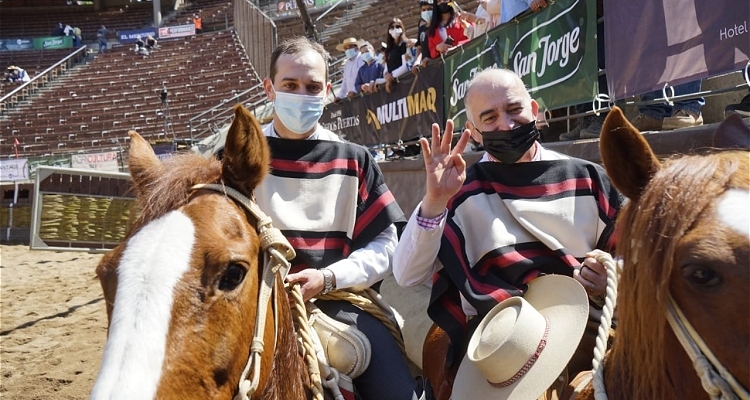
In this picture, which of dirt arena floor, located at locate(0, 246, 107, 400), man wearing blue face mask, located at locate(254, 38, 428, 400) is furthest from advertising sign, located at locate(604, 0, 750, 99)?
dirt arena floor, located at locate(0, 246, 107, 400)

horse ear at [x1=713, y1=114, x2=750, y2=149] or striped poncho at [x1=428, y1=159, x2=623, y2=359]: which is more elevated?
horse ear at [x1=713, y1=114, x2=750, y2=149]

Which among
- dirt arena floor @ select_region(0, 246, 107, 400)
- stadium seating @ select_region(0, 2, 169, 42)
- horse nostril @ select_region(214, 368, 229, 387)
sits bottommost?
dirt arena floor @ select_region(0, 246, 107, 400)

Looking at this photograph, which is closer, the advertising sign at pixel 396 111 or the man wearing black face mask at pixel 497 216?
the man wearing black face mask at pixel 497 216

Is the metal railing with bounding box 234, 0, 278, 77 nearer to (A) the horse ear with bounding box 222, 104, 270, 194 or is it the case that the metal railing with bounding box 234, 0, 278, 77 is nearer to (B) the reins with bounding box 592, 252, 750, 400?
(A) the horse ear with bounding box 222, 104, 270, 194

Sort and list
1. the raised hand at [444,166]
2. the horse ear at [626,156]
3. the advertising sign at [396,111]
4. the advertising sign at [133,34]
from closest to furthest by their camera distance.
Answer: the horse ear at [626,156], the raised hand at [444,166], the advertising sign at [396,111], the advertising sign at [133,34]

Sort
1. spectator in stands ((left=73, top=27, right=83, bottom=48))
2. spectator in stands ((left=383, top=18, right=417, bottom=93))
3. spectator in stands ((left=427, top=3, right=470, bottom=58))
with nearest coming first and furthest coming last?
spectator in stands ((left=427, top=3, right=470, bottom=58)), spectator in stands ((left=383, top=18, right=417, bottom=93)), spectator in stands ((left=73, top=27, right=83, bottom=48))

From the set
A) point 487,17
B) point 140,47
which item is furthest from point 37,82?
point 487,17

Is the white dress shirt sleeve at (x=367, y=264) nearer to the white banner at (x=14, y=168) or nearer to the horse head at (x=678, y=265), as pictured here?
the horse head at (x=678, y=265)

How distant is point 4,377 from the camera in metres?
5.78

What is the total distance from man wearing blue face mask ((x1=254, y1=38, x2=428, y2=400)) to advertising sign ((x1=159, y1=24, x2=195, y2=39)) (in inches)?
1490

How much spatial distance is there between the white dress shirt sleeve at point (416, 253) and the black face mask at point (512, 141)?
0.39m

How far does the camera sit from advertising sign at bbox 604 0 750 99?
10.9ft

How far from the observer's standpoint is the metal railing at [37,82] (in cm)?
3250

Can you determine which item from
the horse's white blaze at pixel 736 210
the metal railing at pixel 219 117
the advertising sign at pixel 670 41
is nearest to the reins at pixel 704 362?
the horse's white blaze at pixel 736 210
